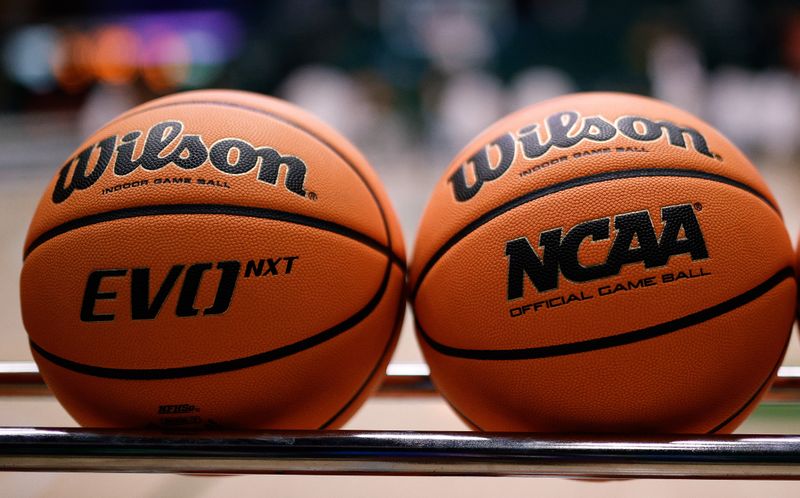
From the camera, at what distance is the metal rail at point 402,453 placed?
0.65m

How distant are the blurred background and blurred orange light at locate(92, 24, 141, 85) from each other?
2cm

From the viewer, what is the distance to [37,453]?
2.26 ft

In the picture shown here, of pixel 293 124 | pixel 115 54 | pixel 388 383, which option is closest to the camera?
pixel 293 124

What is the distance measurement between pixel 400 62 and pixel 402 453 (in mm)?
Result: 9270

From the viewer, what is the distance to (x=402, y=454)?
67cm

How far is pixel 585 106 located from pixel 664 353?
0.29 meters

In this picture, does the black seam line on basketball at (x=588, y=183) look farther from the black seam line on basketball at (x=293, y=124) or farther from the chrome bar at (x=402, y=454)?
the chrome bar at (x=402, y=454)

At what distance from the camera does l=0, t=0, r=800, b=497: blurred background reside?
7.81 meters

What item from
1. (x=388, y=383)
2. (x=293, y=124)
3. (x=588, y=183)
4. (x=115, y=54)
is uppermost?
(x=115, y=54)

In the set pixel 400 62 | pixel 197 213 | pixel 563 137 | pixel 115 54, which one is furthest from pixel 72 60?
pixel 563 137

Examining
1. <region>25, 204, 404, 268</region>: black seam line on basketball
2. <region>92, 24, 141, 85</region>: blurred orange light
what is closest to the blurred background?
<region>92, 24, 141, 85</region>: blurred orange light

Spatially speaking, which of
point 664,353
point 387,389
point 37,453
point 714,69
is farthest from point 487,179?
point 714,69

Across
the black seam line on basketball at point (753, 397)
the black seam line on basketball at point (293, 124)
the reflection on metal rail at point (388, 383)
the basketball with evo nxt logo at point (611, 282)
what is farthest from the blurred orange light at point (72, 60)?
the black seam line on basketball at point (753, 397)

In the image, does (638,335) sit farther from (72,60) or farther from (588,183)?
(72,60)
